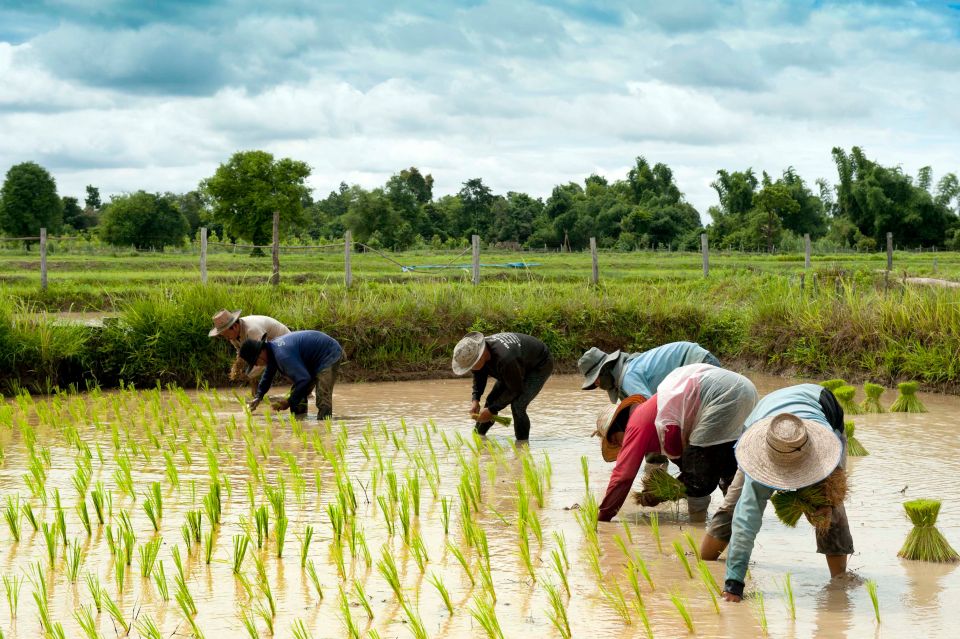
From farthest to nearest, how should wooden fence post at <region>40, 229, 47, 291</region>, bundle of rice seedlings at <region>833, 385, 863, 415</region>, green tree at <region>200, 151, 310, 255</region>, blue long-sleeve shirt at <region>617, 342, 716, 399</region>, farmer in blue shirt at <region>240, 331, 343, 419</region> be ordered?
green tree at <region>200, 151, 310, 255</region>, wooden fence post at <region>40, 229, 47, 291</region>, farmer in blue shirt at <region>240, 331, 343, 419</region>, bundle of rice seedlings at <region>833, 385, 863, 415</region>, blue long-sleeve shirt at <region>617, 342, 716, 399</region>

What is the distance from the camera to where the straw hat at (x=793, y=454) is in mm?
4094

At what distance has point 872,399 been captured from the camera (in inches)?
388

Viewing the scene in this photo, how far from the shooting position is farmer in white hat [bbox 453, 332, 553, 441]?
782cm

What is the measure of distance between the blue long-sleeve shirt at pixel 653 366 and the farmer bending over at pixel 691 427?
0.75 m

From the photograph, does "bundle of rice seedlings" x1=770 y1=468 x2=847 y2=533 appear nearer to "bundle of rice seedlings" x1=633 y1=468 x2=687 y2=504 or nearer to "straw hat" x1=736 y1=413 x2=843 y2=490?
"straw hat" x1=736 y1=413 x2=843 y2=490

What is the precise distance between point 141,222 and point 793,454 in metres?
43.1

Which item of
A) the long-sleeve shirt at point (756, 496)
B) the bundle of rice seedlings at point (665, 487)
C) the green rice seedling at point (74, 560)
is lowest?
the green rice seedling at point (74, 560)

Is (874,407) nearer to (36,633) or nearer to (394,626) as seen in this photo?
(394,626)

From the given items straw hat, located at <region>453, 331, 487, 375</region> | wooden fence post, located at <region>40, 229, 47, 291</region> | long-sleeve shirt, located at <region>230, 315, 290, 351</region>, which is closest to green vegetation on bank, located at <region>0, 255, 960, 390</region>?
long-sleeve shirt, located at <region>230, 315, 290, 351</region>

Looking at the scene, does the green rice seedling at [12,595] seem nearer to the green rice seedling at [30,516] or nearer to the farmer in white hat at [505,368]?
the green rice seedling at [30,516]

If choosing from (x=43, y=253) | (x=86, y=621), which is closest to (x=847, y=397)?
(x=86, y=621)

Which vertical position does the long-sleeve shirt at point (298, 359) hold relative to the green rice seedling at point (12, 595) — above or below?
above

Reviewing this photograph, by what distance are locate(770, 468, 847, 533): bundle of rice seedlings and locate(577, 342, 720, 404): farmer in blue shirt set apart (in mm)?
2069

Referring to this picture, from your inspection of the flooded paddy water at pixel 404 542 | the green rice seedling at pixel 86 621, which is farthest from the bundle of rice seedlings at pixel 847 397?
the green rice seedling at pixel 86 621
